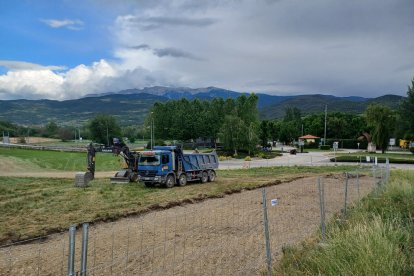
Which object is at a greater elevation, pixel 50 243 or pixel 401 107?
pixel 401 107

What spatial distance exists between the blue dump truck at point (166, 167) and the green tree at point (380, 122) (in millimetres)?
57509

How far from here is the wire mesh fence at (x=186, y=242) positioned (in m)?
9.41

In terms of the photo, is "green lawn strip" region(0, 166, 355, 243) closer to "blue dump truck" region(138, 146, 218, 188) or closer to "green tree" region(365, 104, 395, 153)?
"blue dump truck" region(138, 146, 218, 188)

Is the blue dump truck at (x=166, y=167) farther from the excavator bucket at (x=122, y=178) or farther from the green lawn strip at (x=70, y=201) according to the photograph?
the excavator bucket at (x=122, y=178)

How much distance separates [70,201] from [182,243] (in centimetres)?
1080

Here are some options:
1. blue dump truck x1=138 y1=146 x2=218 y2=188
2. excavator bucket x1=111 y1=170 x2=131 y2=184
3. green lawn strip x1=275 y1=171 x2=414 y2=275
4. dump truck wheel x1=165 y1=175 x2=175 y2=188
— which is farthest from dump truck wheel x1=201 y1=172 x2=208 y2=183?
green lawn strip x1=275 y1=171 x2=414 y2=275

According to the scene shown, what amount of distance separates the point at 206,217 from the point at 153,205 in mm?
3742

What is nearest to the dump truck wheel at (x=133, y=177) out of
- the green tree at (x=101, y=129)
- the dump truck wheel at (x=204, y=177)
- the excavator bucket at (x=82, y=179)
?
the excavator bucket at (x=82, y=179)

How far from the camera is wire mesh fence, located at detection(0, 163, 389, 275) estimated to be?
9.41 metres

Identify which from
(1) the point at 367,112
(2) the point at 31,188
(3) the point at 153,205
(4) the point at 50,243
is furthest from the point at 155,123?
(4) the point at 50,243

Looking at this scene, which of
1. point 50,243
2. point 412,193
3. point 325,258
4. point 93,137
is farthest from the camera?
point 93,137

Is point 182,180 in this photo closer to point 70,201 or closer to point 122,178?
point 122,178

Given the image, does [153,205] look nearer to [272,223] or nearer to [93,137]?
[272,223]

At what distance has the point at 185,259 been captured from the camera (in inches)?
402
